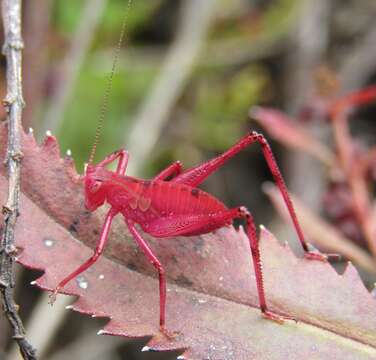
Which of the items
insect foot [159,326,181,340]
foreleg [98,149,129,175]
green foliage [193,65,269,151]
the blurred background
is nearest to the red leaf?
insect foot [159,326,181,340]

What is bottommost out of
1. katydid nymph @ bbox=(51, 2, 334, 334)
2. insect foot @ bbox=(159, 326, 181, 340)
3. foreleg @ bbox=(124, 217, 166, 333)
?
insect foot @ bbox=(159, 326, 181, 340)

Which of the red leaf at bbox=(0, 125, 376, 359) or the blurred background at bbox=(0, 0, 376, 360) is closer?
the red leaf at bbox=(0, 125, 376, 359)

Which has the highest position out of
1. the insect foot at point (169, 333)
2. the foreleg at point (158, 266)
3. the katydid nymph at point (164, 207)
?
the katydid nymph at point (164, 207)

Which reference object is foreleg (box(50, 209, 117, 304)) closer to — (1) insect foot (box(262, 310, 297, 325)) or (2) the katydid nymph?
(2) the katydid nymph

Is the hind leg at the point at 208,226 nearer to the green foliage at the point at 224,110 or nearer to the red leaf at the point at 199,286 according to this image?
the red leaf at the point at 199,286

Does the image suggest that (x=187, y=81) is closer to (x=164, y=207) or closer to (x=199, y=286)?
(x=164, y=207)

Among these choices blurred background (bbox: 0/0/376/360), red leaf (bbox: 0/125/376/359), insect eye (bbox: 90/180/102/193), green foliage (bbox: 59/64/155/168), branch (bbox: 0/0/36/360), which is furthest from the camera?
green foliage (bbox: 59/64/155/168)

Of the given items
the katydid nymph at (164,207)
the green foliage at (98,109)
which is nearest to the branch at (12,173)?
the katydid nymph at (164,207)
